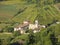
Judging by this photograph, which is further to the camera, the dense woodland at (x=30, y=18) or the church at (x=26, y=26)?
the church at (x=26, y=26)

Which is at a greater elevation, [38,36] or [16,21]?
[38,36]

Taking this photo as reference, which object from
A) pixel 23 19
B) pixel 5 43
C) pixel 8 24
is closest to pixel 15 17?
pixel 23 19

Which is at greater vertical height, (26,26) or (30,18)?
(26,26)

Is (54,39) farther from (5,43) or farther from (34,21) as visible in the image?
(34,21)

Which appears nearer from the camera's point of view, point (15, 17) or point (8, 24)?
point (8, 24)

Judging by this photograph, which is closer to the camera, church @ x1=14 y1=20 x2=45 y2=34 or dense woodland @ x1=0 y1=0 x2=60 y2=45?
dense woodland @ x1=0 y1=0 x2=60 y2=45

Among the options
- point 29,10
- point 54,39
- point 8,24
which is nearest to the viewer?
point 54,39

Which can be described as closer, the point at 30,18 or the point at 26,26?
the point at 26,26

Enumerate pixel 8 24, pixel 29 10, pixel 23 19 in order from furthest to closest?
pixel 29 10 → pixel 23 19 → pixel 8 24
